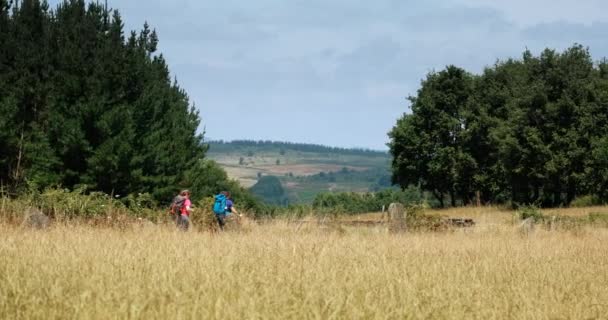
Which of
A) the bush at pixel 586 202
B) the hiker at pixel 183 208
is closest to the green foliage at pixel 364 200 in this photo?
the bush at pixel 586 202

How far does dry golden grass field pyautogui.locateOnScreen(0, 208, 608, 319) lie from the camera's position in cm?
474

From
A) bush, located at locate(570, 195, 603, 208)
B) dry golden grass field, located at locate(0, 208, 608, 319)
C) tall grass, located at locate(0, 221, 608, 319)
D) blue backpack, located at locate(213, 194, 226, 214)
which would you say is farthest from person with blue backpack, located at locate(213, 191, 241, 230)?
bush, located at locate(570, 195, 603, 208)

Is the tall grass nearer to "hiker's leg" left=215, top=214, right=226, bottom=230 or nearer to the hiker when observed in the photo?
the hiker

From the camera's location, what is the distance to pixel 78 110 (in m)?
31.5

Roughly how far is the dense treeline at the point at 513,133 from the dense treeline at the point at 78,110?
19.8m

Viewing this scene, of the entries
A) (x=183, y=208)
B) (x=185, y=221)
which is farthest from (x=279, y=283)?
(x=183, y=208)

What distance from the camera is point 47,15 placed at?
35625 mm

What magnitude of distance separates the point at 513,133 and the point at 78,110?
29.3 metres

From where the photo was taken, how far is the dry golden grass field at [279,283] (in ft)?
15.5

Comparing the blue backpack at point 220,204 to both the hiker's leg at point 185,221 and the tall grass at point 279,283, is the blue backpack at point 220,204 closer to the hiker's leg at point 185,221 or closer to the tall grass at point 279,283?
the hiker's leg at point 185,221

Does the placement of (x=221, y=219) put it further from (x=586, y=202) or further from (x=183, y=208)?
(x=586, y=202)

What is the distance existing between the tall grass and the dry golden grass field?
0.6 inches

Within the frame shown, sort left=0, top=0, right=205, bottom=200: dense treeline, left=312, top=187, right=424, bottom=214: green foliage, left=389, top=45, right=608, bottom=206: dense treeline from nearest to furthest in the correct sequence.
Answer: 1. left=0, top=0, right=205, bottom=200: dense treeline
2. left=389, top=45, right=608, bottom=206: dense treeline
3. left=312, top=187, right=424, bottom=214: green foliage

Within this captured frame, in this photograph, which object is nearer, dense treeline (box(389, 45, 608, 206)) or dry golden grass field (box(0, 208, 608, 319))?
dry golden grass field (box(0, 208, 608, 319))
